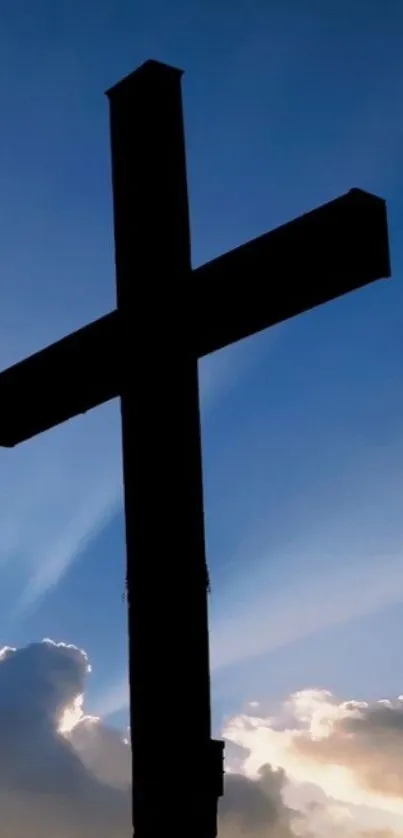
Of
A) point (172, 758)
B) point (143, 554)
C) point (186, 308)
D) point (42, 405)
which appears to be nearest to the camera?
point (172, 758)

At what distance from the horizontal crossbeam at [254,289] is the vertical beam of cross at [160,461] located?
15cm

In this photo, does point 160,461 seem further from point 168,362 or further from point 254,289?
point 254,289

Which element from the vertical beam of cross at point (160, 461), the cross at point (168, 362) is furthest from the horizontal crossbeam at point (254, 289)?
the vertical beam of cross at point (160, 461)

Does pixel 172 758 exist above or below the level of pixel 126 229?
below

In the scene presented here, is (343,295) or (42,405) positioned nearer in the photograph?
(343,295)

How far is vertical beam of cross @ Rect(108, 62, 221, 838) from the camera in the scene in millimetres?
4410

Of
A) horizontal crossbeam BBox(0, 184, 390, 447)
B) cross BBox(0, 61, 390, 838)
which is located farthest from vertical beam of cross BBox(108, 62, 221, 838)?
horizontal crossbeam BBox(0, 184, 390, 447)

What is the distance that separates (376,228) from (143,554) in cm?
178

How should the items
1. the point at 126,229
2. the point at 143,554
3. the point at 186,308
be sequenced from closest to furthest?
the point at 143,554
the point at 186,308
the point at 126,229

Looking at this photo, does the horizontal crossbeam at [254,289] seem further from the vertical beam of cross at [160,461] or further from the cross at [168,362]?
the vertical beam of cross at [160,461]

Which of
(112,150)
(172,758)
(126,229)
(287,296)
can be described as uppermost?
(112,150)

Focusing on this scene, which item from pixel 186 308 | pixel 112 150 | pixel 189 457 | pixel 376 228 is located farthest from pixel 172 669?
pixel 112 150

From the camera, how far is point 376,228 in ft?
15.2

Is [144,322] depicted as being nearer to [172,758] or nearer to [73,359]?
[73,359]
